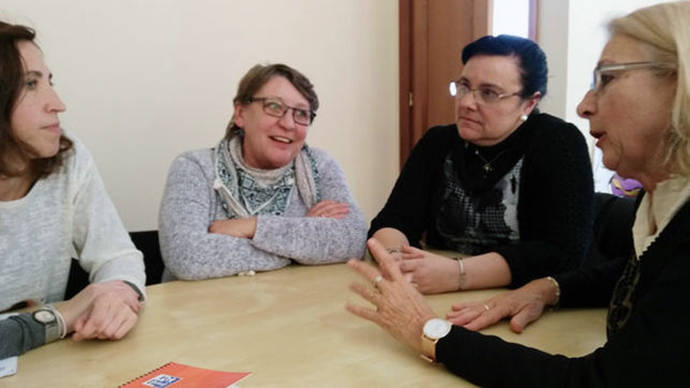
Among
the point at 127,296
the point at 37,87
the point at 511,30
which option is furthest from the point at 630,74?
the point at 511,30

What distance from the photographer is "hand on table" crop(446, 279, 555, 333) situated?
123 cm

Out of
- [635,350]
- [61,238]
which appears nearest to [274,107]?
[61,238]

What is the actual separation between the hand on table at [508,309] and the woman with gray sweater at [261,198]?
0.67 meters

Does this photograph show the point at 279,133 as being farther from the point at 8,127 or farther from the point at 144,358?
the point at 144,358

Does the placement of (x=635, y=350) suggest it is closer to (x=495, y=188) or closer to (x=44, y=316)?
(x=495, y=188)

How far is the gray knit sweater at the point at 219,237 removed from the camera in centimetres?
171

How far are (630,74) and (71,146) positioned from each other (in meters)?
1.52

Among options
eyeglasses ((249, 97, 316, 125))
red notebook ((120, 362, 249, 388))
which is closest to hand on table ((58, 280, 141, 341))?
red notebook ((120, 362, 249, 388))

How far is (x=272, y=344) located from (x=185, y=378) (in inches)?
8.4

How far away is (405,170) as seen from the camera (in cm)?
205

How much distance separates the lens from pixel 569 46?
9.95 ft

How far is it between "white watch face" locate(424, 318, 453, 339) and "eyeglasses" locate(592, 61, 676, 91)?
555 mm

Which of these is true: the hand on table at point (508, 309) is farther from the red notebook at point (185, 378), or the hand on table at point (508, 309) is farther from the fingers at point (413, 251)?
the red notebook at point (185, 378)

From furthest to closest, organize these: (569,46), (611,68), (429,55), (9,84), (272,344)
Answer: (429,55) → (569,46) → (9,84) → (272,344) → (611,68)
